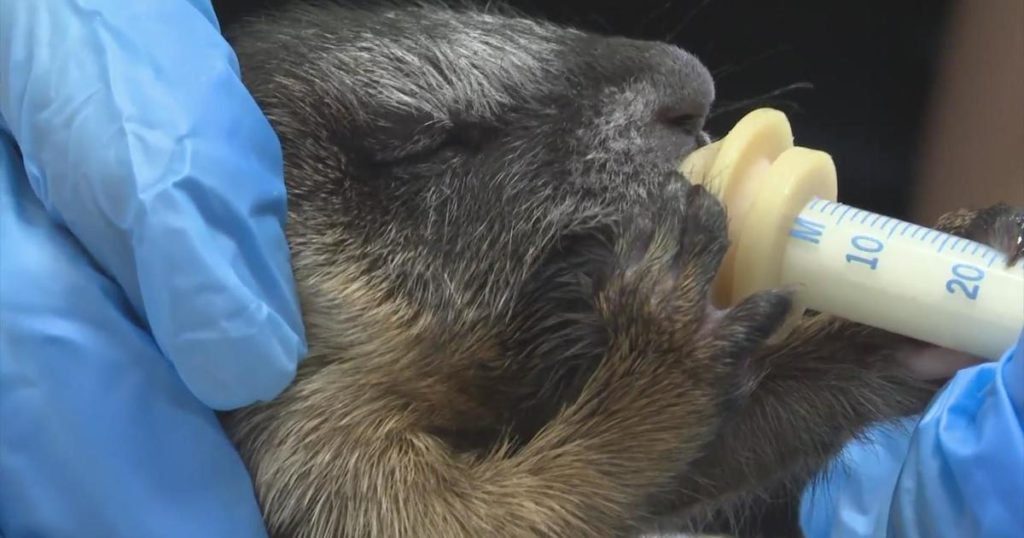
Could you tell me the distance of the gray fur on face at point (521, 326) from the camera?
950 millimetres

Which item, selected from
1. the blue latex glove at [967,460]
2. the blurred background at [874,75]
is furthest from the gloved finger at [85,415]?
the blurred background at [874,75]

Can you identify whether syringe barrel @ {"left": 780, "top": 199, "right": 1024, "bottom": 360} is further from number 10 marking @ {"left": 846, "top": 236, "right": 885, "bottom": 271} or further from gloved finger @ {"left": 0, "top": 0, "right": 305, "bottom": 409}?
gloved finger @ {"left": 0, "top": 0, "right": 305, "bottom": 409}

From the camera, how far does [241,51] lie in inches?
48.0

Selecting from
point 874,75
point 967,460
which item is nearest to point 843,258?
point 967,460

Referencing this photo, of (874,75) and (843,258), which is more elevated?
(843,258)

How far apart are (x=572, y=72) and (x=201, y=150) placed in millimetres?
423

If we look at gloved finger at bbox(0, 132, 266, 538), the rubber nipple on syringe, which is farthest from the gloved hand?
the rubber nipple on syringe

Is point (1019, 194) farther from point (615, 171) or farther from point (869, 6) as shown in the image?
point (615, 171)

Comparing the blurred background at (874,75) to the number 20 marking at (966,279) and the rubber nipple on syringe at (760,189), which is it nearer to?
the rubber nipple on syringe at (760,189)

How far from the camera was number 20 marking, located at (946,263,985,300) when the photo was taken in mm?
879

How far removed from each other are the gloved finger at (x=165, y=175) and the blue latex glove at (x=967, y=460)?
0.62 metres

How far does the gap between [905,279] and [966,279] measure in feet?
0.16

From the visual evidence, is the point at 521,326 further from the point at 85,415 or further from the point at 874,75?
the point at 874,75

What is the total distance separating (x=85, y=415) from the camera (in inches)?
33.7
